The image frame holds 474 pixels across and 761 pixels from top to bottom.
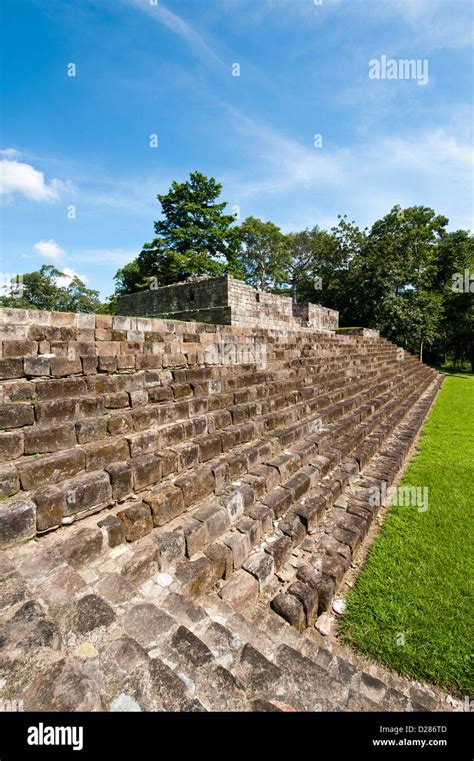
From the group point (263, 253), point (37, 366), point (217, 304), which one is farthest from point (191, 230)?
point (37, 366)

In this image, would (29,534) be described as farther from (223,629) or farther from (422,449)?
(422,449)

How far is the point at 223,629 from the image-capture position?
4.93 feet

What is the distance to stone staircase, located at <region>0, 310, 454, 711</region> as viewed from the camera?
3.61 ft

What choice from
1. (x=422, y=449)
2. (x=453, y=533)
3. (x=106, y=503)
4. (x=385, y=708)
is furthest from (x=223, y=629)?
(x=422, y=449)

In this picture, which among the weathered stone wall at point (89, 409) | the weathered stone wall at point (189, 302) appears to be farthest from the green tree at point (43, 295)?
the weathered stone wall at point (89, 409)

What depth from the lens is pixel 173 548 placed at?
6.13 ft

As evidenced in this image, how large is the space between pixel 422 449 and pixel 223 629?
5.52 m

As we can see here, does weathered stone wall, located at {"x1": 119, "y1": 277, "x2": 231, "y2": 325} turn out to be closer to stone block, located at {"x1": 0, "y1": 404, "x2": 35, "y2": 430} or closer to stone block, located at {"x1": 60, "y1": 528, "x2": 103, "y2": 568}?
stone block, located at {"x1": 0, "y1": 404, "x2": 35, "y2": 430}

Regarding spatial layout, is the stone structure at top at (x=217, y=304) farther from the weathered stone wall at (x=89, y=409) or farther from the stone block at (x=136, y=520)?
the stone block at (x=136, y=520)

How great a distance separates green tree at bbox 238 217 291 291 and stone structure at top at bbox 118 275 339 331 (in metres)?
19.6

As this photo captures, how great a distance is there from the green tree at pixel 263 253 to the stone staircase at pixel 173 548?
2754 cm

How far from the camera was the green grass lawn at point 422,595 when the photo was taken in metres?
1.86

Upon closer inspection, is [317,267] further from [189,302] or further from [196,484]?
[196,484]

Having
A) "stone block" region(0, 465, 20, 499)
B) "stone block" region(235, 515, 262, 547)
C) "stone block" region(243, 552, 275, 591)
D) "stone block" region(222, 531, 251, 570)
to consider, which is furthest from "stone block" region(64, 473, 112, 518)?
Answer: "stone block" region(243, 552, 275, 591)
